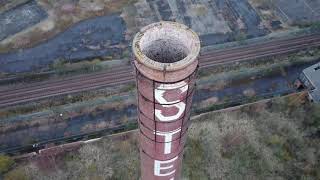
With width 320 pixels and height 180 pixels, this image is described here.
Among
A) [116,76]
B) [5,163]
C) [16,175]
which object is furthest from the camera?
[116,76]

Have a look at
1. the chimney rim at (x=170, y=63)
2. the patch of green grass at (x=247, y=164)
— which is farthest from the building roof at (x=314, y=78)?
the chimney rim at (x=170, y=63)

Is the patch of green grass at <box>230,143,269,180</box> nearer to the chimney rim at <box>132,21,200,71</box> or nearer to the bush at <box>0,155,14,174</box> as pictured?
the bush at <box>0,155,14,174</box>

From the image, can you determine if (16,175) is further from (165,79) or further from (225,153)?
(165,79)

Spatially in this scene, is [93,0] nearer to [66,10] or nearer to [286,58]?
[66,10]

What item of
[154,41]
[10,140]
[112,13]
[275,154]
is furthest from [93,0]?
[154,41]

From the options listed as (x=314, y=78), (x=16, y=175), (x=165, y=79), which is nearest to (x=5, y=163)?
(x=16, y=175)

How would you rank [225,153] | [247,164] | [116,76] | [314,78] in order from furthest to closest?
1. [116,76]
2. [314,78]
3. [225,153]
4. [247,164]

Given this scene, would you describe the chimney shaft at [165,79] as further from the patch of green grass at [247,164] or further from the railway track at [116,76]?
the railway track at [116,76]

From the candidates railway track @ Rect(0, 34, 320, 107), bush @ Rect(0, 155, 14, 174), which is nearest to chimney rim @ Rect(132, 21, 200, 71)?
bush @ Rect(0, 155, 14, 174)
